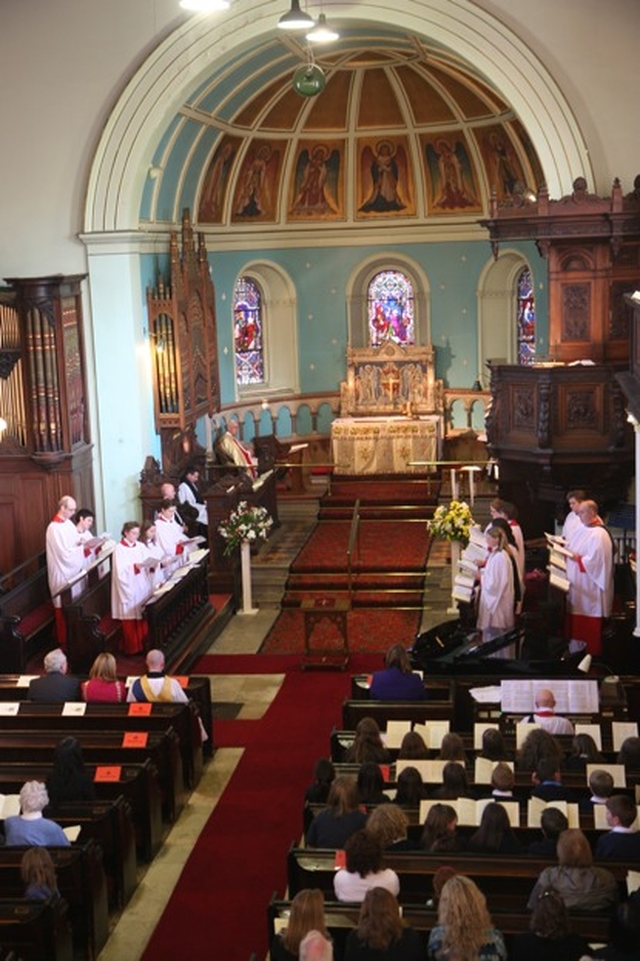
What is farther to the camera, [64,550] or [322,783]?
[64,550]

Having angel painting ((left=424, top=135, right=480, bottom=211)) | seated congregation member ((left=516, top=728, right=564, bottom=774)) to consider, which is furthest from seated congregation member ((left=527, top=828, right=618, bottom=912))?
angel painting ((left=424, top=135, right=480, bottom=211))

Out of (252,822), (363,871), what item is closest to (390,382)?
(252,822)

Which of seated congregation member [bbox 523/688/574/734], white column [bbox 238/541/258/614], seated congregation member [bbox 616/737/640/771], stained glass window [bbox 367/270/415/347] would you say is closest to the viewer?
seated congregation member [bbox 616/737/640/771]

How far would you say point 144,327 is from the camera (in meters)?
20.2

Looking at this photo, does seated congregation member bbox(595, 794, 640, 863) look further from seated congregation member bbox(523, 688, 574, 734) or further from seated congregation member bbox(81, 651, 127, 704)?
seated congregation member bbox(81, 651, 127, 704)

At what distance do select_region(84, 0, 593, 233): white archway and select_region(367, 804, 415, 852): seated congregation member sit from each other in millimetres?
11379

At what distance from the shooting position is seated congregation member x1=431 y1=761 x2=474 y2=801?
374 inches

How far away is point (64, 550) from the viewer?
55.2 ft

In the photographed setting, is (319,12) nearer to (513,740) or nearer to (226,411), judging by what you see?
(226,411)

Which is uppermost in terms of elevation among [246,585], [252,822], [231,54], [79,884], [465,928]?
[231,54]

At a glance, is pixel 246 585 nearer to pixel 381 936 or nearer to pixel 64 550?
pixel 64 550

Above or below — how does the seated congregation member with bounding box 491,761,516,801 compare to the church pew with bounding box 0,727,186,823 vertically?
above

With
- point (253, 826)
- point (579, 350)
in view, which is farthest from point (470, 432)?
point (253, 826)

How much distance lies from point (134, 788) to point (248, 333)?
53.1 ft
